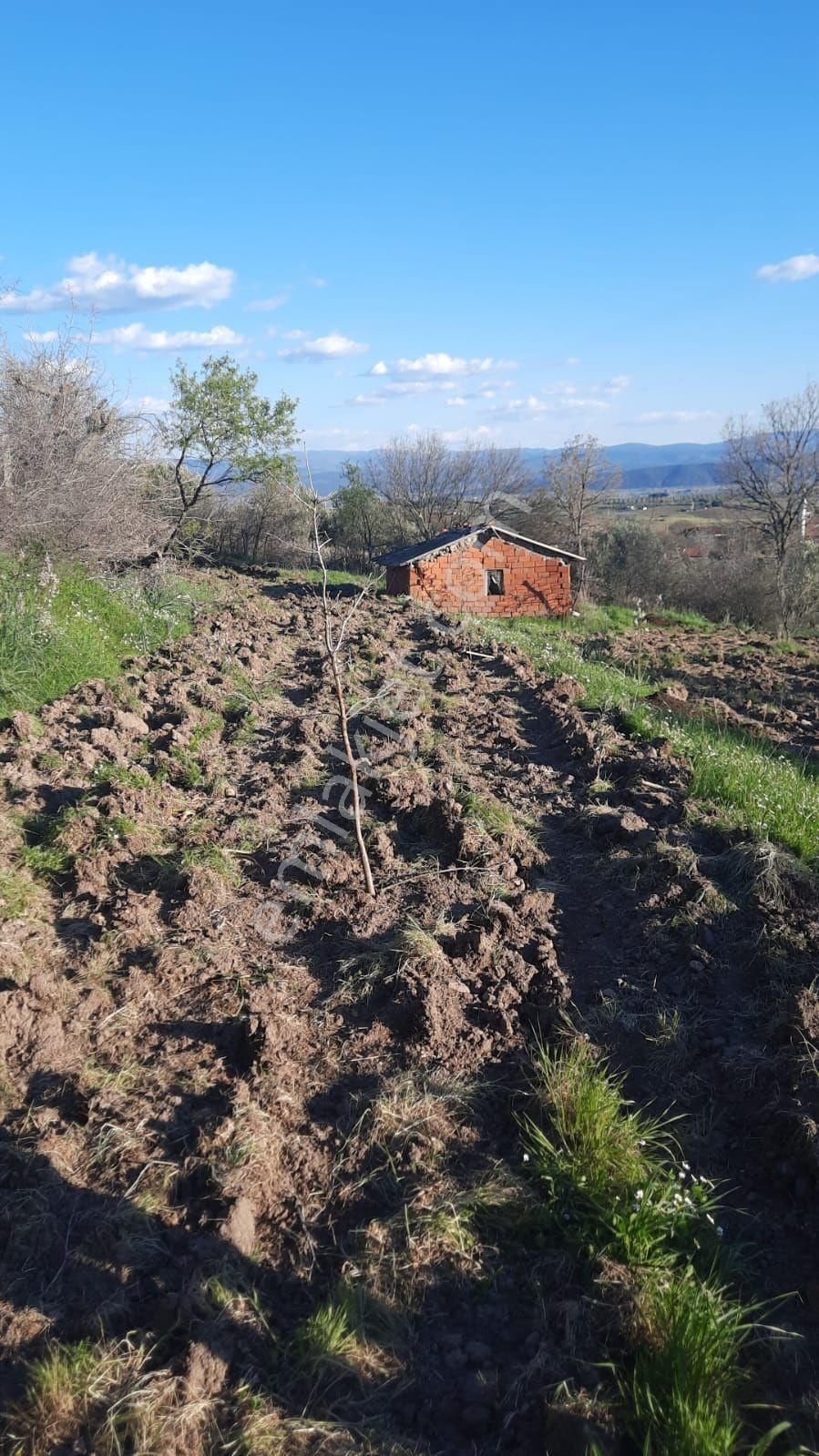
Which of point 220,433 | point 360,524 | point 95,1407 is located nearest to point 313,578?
point 220,433

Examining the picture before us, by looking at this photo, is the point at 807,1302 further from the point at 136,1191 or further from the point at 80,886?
the point at 80,886

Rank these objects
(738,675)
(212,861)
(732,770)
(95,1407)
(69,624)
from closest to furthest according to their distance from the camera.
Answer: (95,1407) < (212,861) < (732,770) < (69,624) < (738,675)

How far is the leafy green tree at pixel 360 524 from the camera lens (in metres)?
46.7

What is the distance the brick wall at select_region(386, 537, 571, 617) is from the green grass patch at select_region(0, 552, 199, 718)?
35.3 feet

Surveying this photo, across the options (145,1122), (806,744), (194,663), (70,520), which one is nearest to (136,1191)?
(145,1122)

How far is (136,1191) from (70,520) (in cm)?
1094

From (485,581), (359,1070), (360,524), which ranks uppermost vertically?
(360,524)

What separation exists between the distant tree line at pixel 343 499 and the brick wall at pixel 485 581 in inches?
149

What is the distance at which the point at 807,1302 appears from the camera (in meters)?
2.81

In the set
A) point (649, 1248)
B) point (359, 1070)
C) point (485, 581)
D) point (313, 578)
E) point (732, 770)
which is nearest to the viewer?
point (649, 1248)

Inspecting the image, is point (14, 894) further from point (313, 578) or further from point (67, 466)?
point (313, 578)

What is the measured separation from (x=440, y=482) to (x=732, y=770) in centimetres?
4605

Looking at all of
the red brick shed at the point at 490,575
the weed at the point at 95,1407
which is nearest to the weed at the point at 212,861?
the weed at the point at 95,1407

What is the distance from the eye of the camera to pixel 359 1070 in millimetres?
3846
